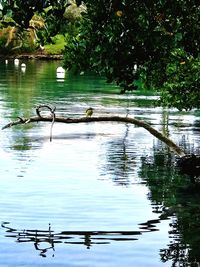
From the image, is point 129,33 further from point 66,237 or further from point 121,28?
point 66,237

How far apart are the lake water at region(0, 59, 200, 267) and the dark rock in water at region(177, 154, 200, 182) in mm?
1531

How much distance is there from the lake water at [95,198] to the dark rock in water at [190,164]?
1.53 meters

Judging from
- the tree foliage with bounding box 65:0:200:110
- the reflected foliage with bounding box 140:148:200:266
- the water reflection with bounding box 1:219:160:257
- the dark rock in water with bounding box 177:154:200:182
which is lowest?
the reflected foliage with bounding box 140:148:200:266

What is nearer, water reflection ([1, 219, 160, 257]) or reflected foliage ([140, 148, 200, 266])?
reflected foliage ([140, 148, 200, 266])

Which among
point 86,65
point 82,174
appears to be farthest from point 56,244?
point 82,174

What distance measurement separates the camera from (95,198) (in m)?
34.7

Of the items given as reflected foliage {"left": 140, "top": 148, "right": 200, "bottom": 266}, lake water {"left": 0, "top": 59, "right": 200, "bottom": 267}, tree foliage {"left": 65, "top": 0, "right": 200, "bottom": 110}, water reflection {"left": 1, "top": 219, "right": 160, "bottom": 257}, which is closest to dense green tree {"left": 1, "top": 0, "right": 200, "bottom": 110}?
tree foliage {"left": 65, "top": 0, "right": 200, "bottom": 110}

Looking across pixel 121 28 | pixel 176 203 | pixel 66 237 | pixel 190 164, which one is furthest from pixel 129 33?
pixel 190 164

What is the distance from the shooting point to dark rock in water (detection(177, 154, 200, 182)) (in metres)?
35.8

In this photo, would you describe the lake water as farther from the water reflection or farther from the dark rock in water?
the dark rock in water

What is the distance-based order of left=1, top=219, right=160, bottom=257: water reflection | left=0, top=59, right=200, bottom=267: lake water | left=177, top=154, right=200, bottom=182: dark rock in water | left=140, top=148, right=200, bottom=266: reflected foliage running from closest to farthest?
left=0, top=59, right=200, bottom=267: lake water < left=140, top=148, right=200, bottom=266: reflected foliage < left=1, top=219, right=160, bottom=257: water reflection < left=177, top=154, right=200, bottom=182: dark rock in water

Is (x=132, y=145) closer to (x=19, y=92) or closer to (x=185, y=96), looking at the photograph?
(x=185, y=96)

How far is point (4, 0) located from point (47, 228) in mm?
10705

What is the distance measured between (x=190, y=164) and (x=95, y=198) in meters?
5.49
